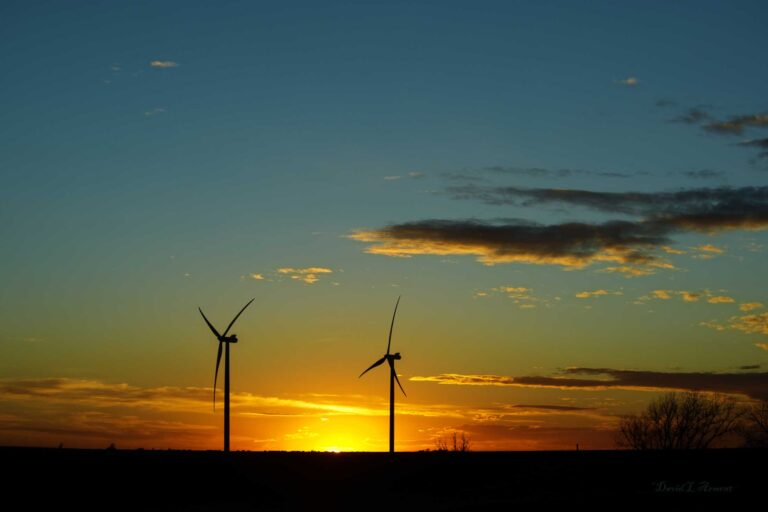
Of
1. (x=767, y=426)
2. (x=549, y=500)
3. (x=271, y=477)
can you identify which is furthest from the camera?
(x=767, y=426)

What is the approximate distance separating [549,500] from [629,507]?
8.66 meters

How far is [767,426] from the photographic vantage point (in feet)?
594

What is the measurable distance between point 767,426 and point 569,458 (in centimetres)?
8020

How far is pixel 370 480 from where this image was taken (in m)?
112

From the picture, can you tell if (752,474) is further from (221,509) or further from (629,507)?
(221,509)

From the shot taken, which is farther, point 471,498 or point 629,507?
point 471,498

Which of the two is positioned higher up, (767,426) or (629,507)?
(767,426)

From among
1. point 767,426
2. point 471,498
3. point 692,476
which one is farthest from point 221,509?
point 767,426

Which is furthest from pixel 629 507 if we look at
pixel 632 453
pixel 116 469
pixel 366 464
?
pixel 116 469

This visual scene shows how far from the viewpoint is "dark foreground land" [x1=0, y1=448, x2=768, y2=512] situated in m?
91.8

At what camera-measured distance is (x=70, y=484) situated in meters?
95.9

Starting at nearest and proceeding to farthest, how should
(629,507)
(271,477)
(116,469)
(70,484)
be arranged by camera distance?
(629,507) → (70,484) → (116,469) → (271,477)

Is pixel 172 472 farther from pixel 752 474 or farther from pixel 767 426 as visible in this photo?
pixel 767 426

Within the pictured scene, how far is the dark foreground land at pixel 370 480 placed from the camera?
9181 cm
